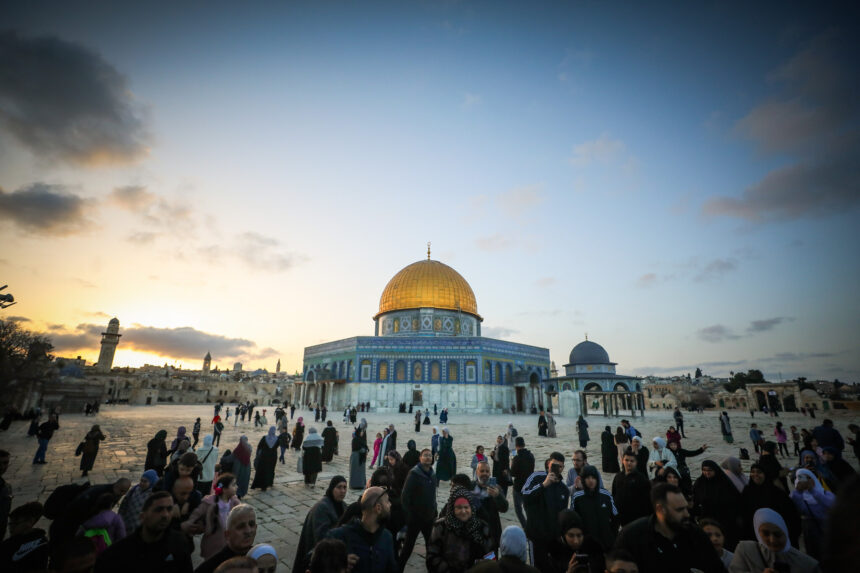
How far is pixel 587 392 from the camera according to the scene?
1235 inches

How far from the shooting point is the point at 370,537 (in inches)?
120

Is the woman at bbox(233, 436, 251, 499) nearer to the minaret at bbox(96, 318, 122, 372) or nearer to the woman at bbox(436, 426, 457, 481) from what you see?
the woman at bbox(436, 426, 457, 481)

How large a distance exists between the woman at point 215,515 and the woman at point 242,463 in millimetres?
2852

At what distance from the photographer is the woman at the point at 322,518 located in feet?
11.2

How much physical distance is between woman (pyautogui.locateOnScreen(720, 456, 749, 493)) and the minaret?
260ft

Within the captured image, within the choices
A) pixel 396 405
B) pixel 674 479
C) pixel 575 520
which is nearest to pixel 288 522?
pixel 575 520

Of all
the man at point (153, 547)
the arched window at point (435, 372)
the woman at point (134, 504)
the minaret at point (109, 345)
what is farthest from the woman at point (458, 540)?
the minaret at point (109, 345)

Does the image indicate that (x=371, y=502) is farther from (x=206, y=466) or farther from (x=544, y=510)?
(x=206, y=466)

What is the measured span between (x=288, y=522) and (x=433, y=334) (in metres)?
33.8

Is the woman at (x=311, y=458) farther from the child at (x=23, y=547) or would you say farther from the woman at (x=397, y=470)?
the child at (x=23, y=547)

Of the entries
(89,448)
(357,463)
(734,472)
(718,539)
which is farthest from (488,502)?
(89,448)

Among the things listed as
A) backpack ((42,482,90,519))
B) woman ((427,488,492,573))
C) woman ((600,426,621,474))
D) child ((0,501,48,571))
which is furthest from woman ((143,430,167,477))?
woman ((600,426,621,474))

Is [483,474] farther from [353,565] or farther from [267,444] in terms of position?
[267,444]

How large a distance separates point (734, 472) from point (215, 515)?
238 inches
